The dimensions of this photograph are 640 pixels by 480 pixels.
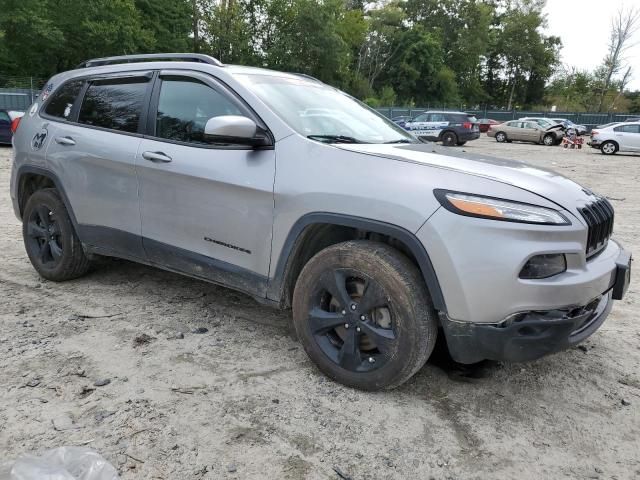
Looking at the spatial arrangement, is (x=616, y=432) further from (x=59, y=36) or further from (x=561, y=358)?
(x=59, y=36)

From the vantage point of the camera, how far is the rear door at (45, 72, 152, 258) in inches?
143

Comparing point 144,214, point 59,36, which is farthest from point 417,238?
point 59,36

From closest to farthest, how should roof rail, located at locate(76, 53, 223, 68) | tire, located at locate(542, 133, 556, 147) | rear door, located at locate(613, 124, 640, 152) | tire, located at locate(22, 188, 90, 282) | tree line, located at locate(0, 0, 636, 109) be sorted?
roof rail, located at locate(76, 53, 223, 68)
tire, located at locate(22, 188, 90, 282)
rear door, located at locate(613, 124, 640, 152)
tire, located at locate(542, 133, 556, 147)
tree line, located at locate(0, 0, 636, 109)

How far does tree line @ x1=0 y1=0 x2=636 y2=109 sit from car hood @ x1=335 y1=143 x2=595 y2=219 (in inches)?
1480

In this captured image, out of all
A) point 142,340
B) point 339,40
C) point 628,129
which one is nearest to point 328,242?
point 142,340

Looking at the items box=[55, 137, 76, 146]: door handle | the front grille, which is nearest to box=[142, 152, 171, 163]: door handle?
box=[55, 137, 76, 146]: door handle

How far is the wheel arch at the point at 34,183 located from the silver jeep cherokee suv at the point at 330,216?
4 cm

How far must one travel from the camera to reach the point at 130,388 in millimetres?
2793

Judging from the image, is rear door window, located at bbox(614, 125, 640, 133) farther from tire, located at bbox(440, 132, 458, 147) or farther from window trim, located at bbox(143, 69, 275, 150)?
window trim, located at bbox(143, 69, 275, 150)

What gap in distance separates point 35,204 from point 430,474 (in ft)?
12.1

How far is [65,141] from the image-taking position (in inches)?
156

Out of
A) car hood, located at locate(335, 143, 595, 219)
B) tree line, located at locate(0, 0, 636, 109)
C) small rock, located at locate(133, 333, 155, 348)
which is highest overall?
tree line, located at locate(0, 0, 636, 109)

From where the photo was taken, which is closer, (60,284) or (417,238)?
(417,238)

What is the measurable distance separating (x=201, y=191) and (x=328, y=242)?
2.77ft
